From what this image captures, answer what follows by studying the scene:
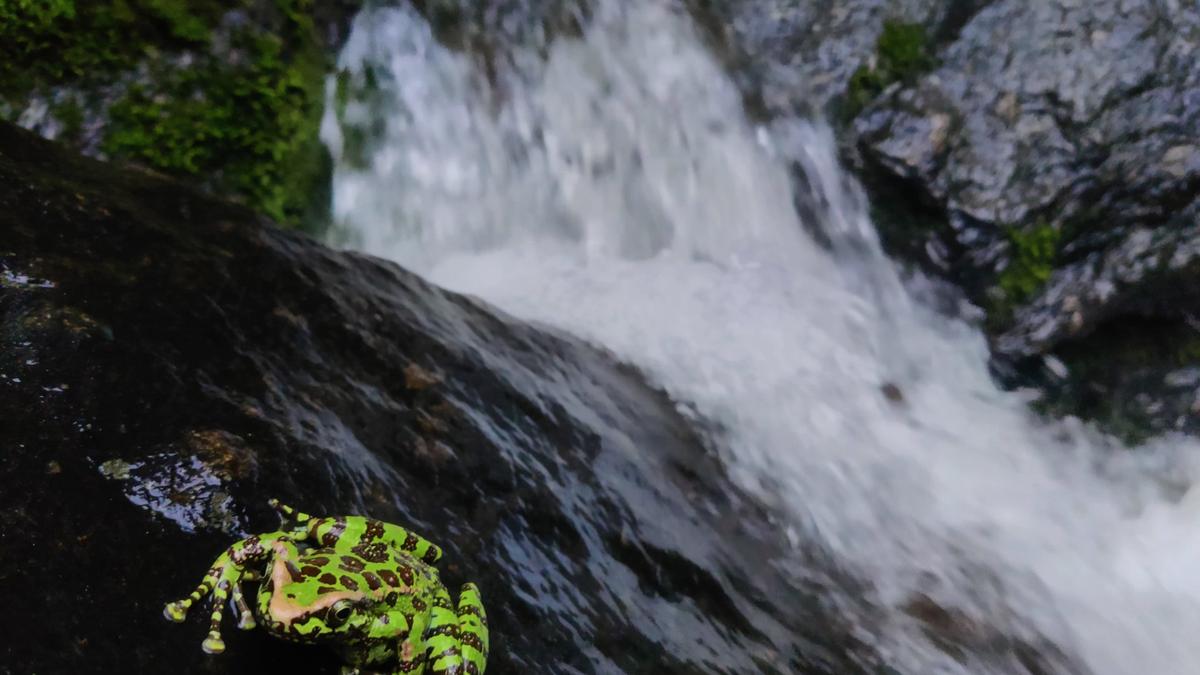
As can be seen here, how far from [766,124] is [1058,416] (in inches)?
168

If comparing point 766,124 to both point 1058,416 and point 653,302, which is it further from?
point 1058,416

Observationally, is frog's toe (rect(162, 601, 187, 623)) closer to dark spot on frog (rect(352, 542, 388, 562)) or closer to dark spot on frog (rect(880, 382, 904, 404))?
dark spot on frog (rect(352, 542, 388, 562))

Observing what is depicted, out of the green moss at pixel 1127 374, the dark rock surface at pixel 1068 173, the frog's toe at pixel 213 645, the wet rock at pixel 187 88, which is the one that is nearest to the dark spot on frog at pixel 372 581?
the frog's toe at pixel 213 645

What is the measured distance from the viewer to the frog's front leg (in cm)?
194

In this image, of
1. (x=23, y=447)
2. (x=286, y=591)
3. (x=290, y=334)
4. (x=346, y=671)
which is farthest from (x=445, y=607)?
(x=290, y=334)

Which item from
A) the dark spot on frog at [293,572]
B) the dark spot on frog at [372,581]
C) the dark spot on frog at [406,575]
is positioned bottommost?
the dark spot on frog at [293,572]

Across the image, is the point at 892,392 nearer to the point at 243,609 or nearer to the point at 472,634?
the point at 472,634

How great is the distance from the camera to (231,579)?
6.59 ft

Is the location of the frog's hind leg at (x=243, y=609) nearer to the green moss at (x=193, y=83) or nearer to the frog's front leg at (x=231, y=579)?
the frog's front leg at (x=231, y=579)

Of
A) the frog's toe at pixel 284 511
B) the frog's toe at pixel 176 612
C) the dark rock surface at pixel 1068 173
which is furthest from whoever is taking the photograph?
the dark rock surface at pixel 1068 173

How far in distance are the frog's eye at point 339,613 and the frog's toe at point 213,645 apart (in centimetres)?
29

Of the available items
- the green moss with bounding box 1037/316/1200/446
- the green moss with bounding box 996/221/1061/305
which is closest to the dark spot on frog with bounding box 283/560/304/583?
the green moss with bounding box 996/221/1061/305

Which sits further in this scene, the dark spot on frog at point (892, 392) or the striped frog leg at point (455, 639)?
the dark spot on frog at point (892, 392)

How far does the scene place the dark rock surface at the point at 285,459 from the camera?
202 centimetres
